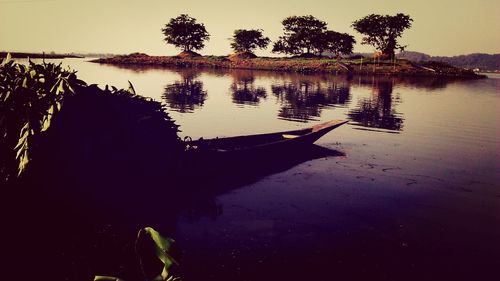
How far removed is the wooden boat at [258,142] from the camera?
14797 mm

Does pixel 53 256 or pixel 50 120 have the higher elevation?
pixel 50 120

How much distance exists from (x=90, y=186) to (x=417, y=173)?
45.5 feet

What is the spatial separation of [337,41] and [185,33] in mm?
59390

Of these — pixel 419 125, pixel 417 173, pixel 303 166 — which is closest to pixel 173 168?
pixel 303 166

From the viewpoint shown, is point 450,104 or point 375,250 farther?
point 450,104

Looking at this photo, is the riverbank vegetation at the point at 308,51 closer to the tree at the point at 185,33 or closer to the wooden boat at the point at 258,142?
the tree at the point at 185,33

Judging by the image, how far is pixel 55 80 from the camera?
9438 mm

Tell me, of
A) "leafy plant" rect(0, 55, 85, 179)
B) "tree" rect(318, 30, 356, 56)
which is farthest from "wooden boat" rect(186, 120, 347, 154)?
"tree" rect(318, 30, 356, 56)

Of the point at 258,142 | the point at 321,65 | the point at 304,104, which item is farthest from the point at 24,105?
the point at 321,65

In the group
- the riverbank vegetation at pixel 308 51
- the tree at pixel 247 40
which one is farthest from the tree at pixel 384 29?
the tree at pixel 247 40

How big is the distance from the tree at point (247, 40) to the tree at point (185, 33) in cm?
1289

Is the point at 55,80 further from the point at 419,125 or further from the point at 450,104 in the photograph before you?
the point at 450,104

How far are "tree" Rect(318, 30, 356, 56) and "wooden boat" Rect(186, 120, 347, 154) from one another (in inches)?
4421

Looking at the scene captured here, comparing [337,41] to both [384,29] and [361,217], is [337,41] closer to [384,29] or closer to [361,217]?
[384,29]
